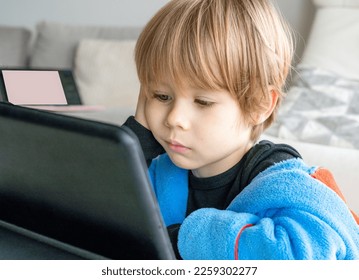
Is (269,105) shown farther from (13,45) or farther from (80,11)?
(80,11)

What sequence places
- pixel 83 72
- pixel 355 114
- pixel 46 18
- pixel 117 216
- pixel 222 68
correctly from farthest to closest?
pixel 46 18
pixel 83 72
pixel 355 114
pixel 222 68
pixel 117 216

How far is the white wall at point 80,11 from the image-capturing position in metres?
3.55

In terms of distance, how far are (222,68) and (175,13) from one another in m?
0.12

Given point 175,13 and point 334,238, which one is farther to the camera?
point 175,13

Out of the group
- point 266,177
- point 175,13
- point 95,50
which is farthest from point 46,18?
point 266,177

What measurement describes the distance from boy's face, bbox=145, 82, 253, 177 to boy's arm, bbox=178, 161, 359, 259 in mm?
132

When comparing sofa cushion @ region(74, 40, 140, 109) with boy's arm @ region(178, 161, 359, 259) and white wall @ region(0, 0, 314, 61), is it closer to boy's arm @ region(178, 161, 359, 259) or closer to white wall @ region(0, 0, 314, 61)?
white wall @ region(0, 0, 314, 61)

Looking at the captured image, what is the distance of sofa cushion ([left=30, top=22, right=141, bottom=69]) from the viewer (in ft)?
10.7

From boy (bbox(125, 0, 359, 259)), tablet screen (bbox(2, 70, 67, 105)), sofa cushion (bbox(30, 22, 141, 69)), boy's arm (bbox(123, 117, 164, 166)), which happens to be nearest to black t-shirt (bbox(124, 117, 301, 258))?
boy (bbox(125, 0, 359, 259))

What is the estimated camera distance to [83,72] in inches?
123

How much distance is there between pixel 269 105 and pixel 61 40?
237 centimetres

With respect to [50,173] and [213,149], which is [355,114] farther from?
[50,173]

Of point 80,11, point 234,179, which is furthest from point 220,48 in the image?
point 80,11

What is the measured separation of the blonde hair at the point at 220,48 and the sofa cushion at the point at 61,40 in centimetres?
228
